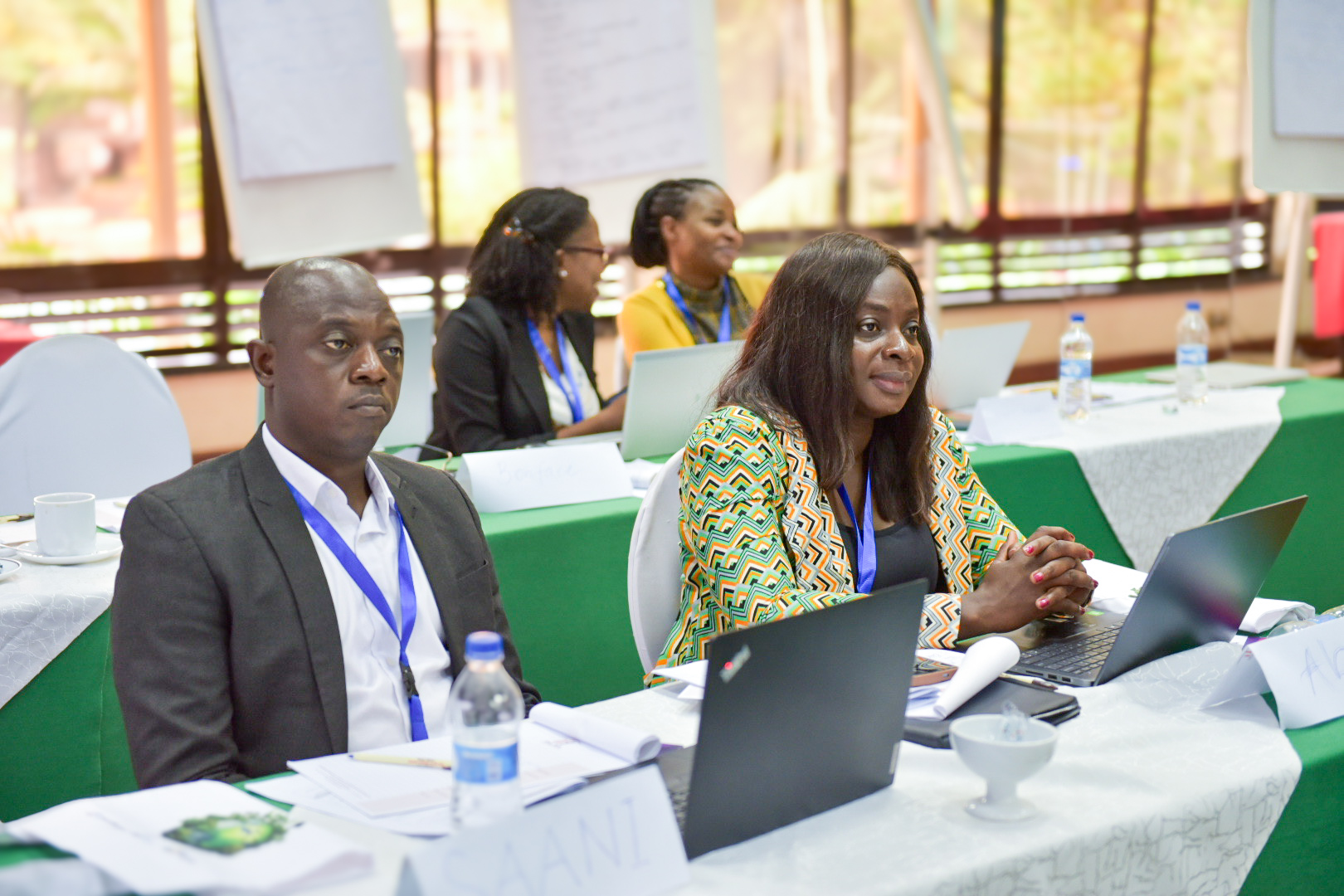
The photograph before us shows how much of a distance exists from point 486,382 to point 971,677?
6.89ft

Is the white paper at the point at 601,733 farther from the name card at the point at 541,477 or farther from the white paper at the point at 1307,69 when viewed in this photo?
the white paper at the point at 1307,69

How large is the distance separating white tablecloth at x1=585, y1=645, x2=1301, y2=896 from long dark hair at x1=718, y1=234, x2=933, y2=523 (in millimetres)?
554

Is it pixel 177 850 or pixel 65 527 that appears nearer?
pixel 177 850

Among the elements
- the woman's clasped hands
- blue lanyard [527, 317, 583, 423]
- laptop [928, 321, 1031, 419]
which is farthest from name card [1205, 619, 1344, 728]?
blue lanyard [527, 317, 583, 423]

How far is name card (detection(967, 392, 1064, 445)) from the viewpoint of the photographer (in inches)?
128

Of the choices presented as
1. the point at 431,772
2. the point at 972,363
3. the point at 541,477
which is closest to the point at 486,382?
the point at 541,477

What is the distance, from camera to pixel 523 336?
341cm

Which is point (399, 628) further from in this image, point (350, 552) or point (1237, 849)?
point (1237, 849)

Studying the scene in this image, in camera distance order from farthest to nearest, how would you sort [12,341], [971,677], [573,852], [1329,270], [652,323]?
[1329,270] → [12,341] → [652,323] → [971,677] → [573,852]

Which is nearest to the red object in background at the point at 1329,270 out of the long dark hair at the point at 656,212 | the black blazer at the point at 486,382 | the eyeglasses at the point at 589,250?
the long dark hair at the point at 656,212

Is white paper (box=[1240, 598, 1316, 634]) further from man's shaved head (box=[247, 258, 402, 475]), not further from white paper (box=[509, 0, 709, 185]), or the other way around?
white paper (box=[509, 0, 709, 185])

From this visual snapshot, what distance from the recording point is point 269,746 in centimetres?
146

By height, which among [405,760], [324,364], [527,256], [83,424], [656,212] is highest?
[656,212]

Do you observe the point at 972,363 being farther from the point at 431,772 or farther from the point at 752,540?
the point at 431,772
